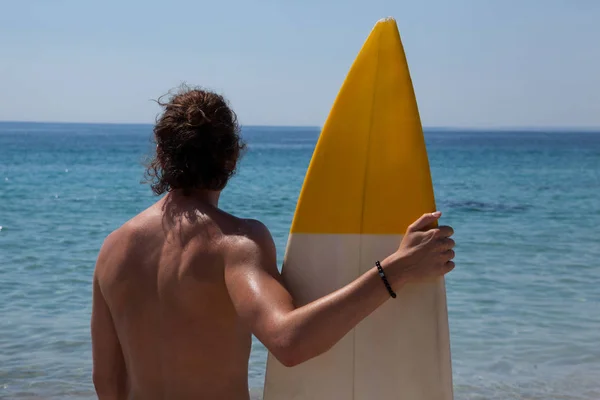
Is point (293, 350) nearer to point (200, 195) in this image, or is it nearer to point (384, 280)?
point (384, 280)

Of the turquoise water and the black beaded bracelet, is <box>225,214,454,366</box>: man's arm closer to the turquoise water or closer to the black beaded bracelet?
the black beaded bracelet

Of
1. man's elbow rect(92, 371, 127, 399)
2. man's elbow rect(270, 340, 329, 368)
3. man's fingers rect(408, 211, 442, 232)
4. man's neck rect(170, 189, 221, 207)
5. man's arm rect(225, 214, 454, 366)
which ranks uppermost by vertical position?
man's neck rect(170, 189, 221, 207)

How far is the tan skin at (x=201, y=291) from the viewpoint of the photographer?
1582mm

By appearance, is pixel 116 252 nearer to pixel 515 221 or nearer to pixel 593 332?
pixel 593 332

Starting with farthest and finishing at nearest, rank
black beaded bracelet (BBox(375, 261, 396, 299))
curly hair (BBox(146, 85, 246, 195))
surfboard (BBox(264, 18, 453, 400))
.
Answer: surfboard (BBox(264, 18, 453, 400))
curly hair (BBox(146, 85, 246, 195))
black beaded bracelet (BBox(375, 261, 396, 299))

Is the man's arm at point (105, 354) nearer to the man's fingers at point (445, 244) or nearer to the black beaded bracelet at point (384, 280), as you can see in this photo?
the black beaded bracelet at point (384, 280)

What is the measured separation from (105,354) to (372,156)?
86 centimetres

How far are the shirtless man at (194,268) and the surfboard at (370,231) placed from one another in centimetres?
29

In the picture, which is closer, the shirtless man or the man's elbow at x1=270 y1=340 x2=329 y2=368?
the man's elbow at x1=270 y1=340 x2=329 y2=368

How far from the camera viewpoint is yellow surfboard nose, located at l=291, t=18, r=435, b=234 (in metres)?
2.09

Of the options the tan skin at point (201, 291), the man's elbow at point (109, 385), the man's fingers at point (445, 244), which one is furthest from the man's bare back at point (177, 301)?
the man's fingers at point (445, 244)

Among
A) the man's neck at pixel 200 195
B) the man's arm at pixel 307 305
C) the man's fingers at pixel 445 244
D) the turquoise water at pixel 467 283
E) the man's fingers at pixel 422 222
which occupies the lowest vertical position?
the turquoise water at pixel 467 283

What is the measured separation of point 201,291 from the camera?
1680 mm

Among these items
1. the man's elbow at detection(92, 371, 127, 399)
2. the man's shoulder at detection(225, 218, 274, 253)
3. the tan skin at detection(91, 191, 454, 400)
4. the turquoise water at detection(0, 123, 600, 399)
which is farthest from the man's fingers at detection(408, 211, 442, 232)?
the man's elbow at detection(92, 371, 127, 399)
